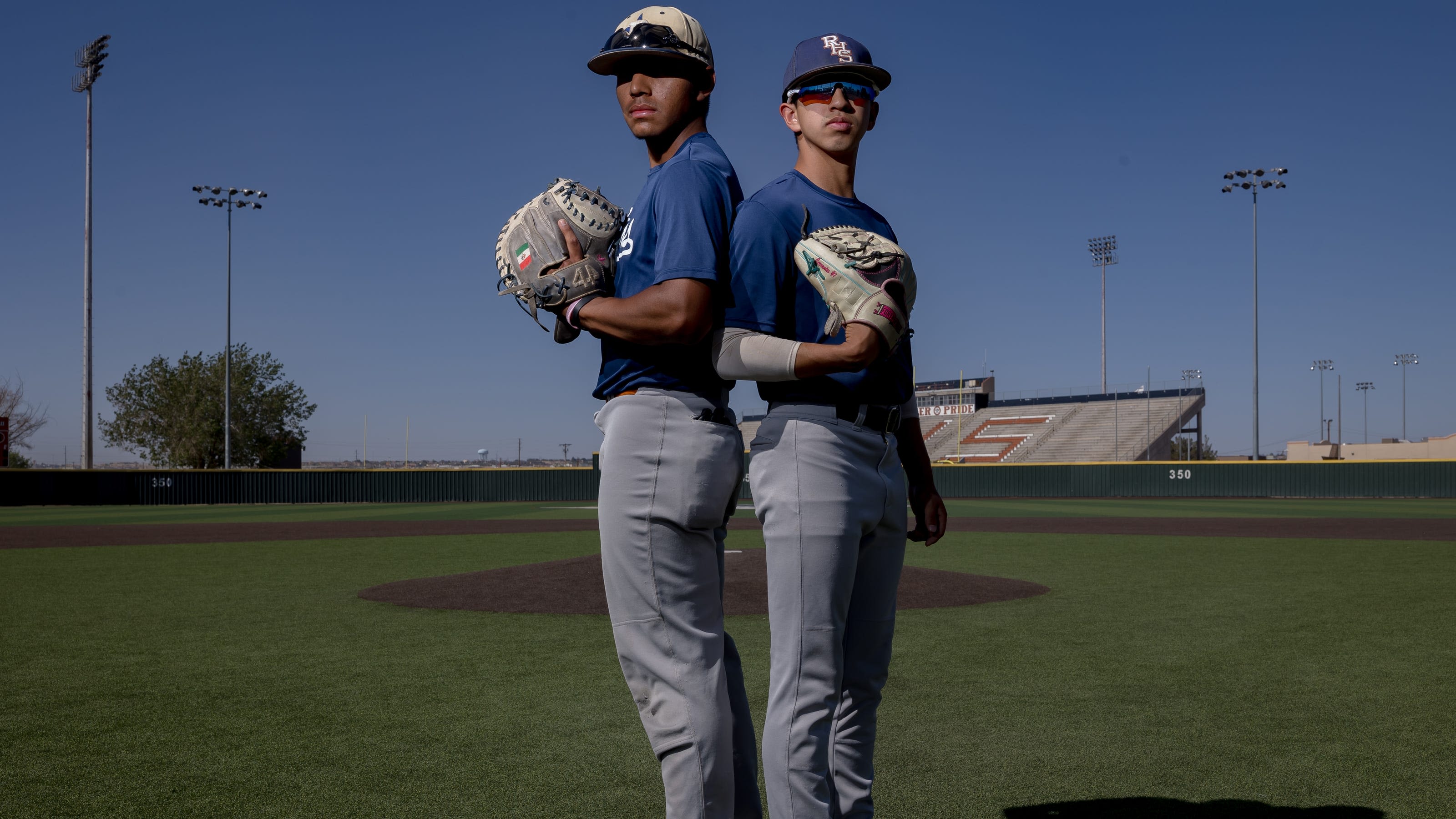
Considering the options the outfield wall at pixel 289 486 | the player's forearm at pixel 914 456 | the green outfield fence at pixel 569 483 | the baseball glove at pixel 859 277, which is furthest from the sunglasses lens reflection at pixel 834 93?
the outfield wall at pixel 289 486

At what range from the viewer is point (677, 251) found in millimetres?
1976

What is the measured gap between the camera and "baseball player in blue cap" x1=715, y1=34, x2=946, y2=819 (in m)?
1.99

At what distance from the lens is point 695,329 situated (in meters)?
1.95

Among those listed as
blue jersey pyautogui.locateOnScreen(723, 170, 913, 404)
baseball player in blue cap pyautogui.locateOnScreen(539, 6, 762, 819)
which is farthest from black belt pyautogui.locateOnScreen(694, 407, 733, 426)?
blue jersey pyautogui.locateOnScreen(723, 170, 913, 404)

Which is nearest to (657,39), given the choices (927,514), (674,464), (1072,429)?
(674,464)

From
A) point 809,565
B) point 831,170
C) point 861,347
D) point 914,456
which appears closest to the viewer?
point 861,347

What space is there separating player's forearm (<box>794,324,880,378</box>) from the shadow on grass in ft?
5.80

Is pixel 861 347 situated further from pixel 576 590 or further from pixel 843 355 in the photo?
pixel 576 590

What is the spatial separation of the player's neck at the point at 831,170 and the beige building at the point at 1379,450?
65.8 m

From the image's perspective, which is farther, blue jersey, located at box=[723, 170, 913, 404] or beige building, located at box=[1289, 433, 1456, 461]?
beige building, located at box=[1289, 433, 1456, 461]

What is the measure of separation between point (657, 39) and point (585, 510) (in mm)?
24171

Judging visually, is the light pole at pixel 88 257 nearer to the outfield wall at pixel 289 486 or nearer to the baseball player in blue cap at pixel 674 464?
the outfield wall at pixel 289 486

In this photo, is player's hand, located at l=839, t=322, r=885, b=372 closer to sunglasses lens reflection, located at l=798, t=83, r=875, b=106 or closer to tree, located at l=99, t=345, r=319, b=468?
sunglasses lens reflection, located at l=798, t=83, r=875, b=106

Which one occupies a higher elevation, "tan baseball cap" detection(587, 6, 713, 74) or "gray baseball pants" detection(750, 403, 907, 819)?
"tan baseball cap" detection(587, 6, 713, 74)
